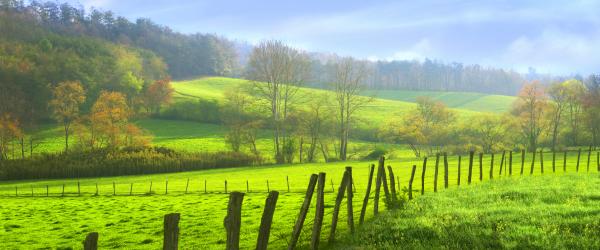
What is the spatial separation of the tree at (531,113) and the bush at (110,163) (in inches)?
2201

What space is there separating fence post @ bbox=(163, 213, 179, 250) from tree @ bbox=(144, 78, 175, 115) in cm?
11513

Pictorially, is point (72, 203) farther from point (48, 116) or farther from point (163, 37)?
point (163, 37)

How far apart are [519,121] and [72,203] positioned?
271ft

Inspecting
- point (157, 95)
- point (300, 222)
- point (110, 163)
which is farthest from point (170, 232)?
point (157, 95)

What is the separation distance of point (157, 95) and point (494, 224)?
373 ft

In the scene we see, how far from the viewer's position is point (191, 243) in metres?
19.8

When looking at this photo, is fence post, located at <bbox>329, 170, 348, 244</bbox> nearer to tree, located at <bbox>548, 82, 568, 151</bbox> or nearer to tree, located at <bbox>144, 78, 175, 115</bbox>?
tree, located at <bbox>548, 82, 568, 151</bbox>

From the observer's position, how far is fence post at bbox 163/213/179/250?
30.7 feet

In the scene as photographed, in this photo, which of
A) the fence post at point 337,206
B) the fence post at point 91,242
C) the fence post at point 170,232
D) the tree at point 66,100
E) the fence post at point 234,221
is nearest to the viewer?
the fence post at point 91,242

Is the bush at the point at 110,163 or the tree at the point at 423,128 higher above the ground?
the tree at the point at 423,128

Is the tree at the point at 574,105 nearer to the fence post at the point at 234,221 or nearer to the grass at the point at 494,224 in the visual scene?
the grass at the point at 494,224

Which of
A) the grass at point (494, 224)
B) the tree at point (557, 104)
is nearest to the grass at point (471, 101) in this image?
the tree at point (557, 104)

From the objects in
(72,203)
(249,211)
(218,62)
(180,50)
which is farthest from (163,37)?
(249,211)

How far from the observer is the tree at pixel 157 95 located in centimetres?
11988
